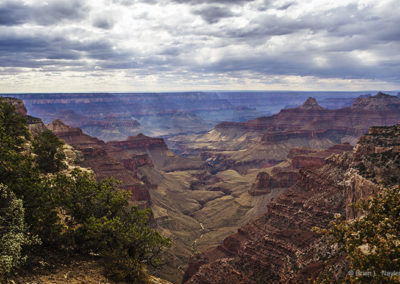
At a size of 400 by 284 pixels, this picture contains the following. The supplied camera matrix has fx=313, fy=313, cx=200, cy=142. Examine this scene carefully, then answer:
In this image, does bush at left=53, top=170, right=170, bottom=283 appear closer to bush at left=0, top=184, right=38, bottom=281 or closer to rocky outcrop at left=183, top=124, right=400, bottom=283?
bush at left=0, top=184, right=38, bottom=281

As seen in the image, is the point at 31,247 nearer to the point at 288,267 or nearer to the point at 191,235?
the point at 288,267

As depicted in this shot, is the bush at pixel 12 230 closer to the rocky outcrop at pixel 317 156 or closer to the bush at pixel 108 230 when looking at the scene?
the bush at pixel 108 230

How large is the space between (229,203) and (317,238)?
77.5 metres

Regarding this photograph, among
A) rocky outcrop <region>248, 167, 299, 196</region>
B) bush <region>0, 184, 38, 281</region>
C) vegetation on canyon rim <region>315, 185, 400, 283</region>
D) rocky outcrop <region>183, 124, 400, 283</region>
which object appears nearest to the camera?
vegetation on canyon rim <region>315, 185, 400, 283</region>

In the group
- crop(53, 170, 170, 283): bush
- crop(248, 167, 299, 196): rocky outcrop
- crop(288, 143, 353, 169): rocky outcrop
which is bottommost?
crop(248, 167, 299, 196): rocky outcrop

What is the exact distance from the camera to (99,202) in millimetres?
25672

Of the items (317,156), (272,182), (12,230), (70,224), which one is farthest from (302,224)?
(317,156)

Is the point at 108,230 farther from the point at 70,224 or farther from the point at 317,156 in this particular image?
the point at 317,156

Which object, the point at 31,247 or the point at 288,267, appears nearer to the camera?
the point at 31,247

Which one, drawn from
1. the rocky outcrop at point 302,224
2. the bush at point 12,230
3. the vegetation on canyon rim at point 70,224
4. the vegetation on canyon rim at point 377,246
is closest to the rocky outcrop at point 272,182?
the rocky outcrop at point 302,224

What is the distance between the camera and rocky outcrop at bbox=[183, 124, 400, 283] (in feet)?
155

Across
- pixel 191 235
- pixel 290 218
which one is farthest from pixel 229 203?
pixel 290 218

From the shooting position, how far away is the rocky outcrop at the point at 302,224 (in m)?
47.4

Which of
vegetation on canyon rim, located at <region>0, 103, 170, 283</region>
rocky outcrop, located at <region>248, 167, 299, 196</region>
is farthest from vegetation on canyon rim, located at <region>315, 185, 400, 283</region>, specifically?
rocky outcrop, located at <region>248, 167, 299, 196</region>
